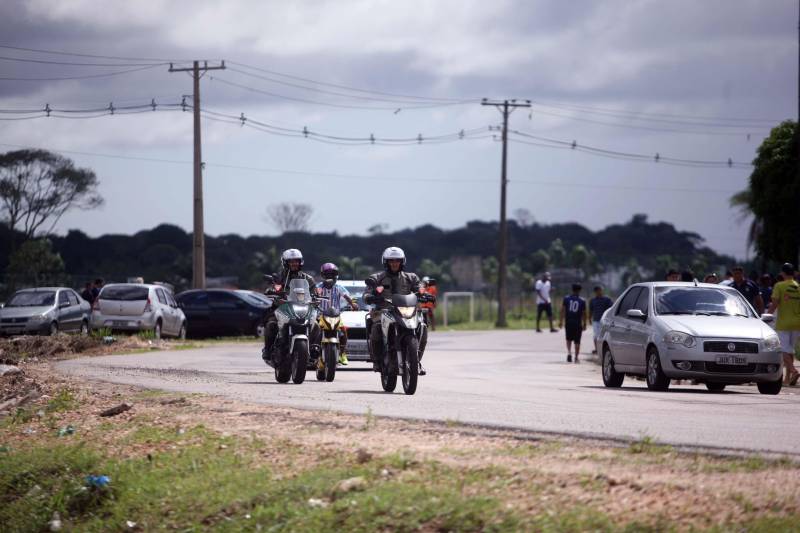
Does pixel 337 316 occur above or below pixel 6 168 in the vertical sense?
below

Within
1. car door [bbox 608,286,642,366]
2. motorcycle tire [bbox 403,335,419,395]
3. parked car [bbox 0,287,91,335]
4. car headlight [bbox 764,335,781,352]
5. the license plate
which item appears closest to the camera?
motorcycle tire [bbox 403,335,419,395]

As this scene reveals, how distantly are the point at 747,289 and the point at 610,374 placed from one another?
5.90 metres

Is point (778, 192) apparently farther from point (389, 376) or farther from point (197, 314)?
point (389, 376)

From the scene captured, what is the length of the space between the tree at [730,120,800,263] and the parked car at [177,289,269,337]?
604 inches

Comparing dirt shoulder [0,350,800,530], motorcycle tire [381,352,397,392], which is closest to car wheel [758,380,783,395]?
motorcycle tire [381,352,397,392]

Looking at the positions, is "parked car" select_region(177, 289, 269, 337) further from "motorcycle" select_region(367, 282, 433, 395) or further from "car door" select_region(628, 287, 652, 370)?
"motorcycle" select_region(367, 282, 433, 395)

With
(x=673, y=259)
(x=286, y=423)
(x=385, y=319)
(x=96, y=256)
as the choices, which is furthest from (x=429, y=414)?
(x=96, y=256)

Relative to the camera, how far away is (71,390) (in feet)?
61.4

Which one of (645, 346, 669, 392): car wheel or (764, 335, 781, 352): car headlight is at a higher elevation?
(764, 335, 781, 352): car headlight

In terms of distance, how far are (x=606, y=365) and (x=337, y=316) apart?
4.45 metres

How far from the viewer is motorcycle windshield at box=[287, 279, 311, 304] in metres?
19.5

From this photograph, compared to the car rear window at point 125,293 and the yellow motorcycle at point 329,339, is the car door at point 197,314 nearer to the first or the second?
the car rear window at point 125,293

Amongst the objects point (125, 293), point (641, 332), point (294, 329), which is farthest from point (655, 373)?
point (125, 293)

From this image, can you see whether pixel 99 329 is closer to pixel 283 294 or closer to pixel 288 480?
pixel 283 294
